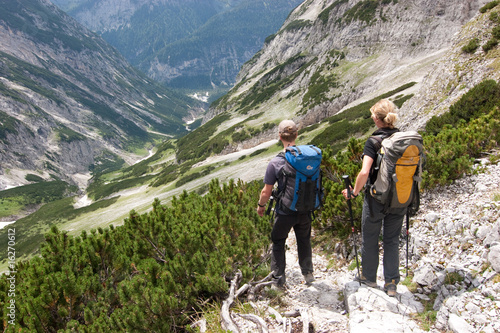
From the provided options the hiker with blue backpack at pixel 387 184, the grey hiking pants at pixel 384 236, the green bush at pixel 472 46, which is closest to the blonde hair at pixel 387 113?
the hiker with blue backpack at pixel 387 184

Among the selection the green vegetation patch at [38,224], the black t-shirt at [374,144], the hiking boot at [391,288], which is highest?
the black t-shirt at [374,144]

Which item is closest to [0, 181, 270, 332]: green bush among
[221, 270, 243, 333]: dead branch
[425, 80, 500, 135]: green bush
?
[221, 270, 243, 333]: dead branch

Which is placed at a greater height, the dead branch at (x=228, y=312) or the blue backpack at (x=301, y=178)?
the blue backpack at (x=301, y=178)

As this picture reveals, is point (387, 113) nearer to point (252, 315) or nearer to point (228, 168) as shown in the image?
point (252, 315)

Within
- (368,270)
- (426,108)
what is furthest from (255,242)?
(426,108)

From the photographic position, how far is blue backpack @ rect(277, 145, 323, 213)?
5.42 meters

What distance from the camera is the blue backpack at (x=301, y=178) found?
5422 mm

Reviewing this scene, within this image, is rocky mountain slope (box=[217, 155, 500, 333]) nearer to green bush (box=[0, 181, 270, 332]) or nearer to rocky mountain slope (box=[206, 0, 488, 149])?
green bush (box=[0, 181, 270, 332])

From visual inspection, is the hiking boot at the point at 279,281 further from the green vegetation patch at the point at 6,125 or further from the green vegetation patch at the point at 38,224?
the green vegetation patch at the point at 6,125

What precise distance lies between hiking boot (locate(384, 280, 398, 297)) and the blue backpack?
207cm

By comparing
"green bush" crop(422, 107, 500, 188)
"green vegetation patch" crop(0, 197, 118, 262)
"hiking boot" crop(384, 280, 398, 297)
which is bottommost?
"green vegetation patch" crop(0, 197, 118, 262)

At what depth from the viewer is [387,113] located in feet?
17.0

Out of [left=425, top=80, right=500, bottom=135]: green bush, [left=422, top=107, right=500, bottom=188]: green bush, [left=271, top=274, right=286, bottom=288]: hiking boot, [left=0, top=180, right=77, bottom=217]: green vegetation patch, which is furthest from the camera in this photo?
[left=0, top=180, right=77, bottom=217]: green vegetation patch

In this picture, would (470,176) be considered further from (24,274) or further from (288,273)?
(24,274)
